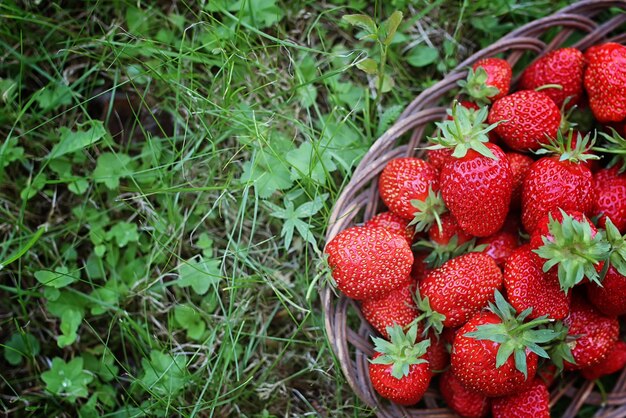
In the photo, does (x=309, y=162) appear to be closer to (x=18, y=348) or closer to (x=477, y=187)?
(x=477, y=187)

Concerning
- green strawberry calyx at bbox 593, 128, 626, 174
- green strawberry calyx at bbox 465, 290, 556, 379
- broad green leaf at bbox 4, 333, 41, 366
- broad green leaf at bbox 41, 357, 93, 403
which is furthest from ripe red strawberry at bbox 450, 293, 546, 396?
broad green leaf at bbox 4, 333, 41, 366

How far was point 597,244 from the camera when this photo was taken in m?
1.30

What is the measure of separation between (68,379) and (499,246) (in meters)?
1.23

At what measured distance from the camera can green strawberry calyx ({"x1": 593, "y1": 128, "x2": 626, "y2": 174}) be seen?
147 centimetres

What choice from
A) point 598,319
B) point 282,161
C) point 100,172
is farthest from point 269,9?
point 598,319

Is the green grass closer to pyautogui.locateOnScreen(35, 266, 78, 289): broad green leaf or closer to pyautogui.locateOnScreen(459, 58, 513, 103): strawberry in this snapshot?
pyautogui.locateOnScreen(35, 266, 78, 289): broad green leaf

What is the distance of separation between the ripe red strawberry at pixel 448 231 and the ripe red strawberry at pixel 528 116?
26cm

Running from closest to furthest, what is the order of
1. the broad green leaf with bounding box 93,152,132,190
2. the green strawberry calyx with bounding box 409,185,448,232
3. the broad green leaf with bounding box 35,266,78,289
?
1. the green strawberry calyx with bounding box 409,185,448,232
2. the broad green leaf with bounding box 35,266,78,289
3. the broad green leaf with bounding box 93,152,132,190

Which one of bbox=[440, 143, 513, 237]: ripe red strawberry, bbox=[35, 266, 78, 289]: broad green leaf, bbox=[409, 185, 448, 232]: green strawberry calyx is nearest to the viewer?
bbox=[440, 143, 513, 237]: ripe red strawberry

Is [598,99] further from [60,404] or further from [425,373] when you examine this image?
[60,404]

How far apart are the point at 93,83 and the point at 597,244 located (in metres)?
1.41

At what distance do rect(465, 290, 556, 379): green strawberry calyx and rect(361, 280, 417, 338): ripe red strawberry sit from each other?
0.17 m

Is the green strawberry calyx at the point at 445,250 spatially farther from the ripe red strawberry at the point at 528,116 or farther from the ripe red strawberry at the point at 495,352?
the ripe red strawberry at the point at 528,116

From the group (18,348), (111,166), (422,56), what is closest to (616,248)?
(422,56)
